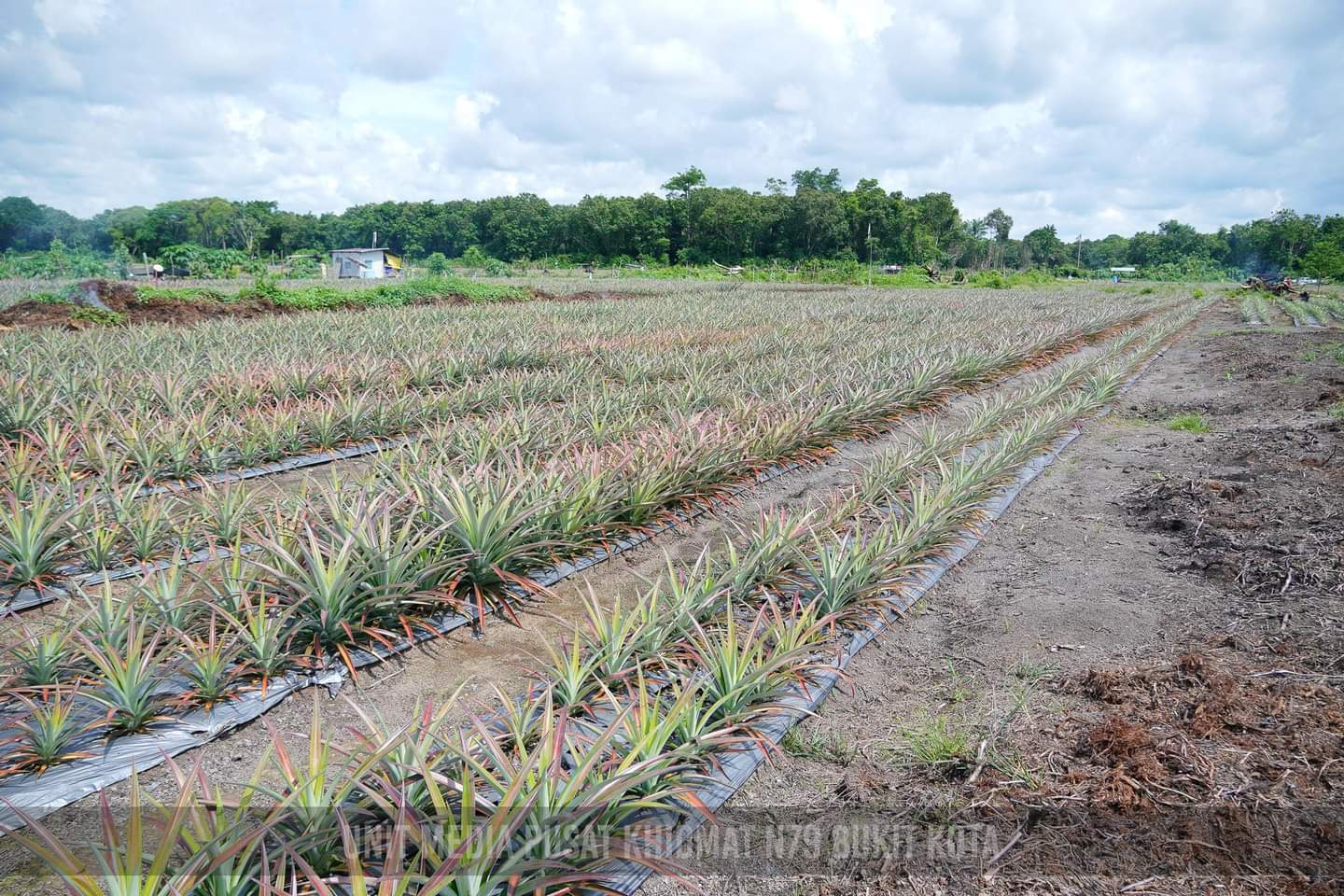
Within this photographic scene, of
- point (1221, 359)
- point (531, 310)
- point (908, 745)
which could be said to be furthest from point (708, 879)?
point (531, 310)

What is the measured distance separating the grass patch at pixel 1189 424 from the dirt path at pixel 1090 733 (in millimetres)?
2710

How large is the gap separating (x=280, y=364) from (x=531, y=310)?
363 inches

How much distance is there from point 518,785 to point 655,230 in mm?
67568

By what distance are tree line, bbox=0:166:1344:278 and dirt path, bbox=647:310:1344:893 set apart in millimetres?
56693

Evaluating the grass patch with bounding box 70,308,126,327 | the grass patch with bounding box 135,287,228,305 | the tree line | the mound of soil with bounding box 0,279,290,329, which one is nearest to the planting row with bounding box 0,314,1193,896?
the mound of soil with bounding box 0,279,290,329

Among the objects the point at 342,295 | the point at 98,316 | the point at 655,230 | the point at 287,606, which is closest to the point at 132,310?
the point at 98,316

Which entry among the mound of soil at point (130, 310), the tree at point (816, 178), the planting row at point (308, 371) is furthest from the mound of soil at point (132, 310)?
the tree at point (816, 178)

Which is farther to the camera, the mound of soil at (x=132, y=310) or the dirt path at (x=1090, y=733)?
the mound of soil at (x=132, y=310)

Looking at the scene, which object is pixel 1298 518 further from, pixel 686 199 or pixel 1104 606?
pixel 686 199

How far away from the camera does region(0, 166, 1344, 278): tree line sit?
64.9m

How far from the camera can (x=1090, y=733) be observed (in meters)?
2.11

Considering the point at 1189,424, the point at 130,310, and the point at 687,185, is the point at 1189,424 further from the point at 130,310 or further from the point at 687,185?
the point at 687,185

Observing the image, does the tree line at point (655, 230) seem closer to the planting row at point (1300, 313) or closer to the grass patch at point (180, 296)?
the planting row at point (1300, 313)

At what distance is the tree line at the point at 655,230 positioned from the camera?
213 feet
